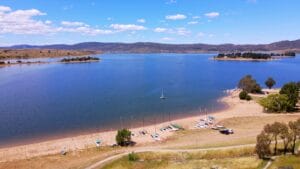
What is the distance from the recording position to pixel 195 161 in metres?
53.6

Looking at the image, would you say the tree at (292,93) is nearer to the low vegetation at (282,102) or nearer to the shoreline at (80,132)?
the low vegetation at (282,102)

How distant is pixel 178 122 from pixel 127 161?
34.5m

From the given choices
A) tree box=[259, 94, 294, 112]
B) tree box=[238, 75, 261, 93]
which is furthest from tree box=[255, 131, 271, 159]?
tree box=[238, 75, 261, 93]

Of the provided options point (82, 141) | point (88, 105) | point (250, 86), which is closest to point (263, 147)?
point (82, 141)

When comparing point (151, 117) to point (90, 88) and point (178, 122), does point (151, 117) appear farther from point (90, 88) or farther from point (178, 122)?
point (90, 88)

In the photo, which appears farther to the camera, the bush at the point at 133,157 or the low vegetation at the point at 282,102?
the low vegetation at the point at 282,102

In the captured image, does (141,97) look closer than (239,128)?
No

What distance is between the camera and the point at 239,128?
76.8 m

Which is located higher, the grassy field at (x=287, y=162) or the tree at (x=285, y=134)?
the tree at (x=285, y=134)

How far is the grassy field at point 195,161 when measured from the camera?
51188 millimetres

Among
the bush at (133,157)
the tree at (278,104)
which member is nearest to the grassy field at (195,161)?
the bush at (133,157)

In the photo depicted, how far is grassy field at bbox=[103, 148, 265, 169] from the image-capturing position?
51188mm

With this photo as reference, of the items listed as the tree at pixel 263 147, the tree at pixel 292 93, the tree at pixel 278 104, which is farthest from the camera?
the tree at pixel 292 93

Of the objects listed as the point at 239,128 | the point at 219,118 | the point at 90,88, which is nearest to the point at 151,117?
the point at 219,118
